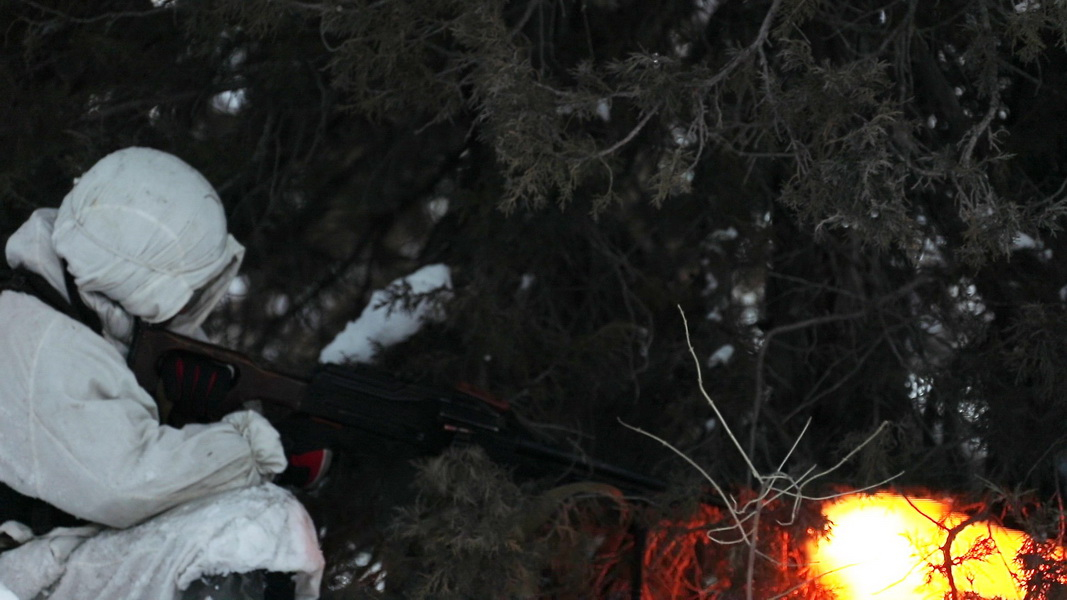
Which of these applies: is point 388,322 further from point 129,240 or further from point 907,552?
point 907,552

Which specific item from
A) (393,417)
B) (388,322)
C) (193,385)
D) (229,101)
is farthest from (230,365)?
(229,101)

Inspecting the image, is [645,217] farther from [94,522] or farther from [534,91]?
[94,522]

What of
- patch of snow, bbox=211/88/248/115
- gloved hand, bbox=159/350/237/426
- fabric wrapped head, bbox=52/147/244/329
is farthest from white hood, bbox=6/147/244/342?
patch of snow, bbox=211/88/248/115

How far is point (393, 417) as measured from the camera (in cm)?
330

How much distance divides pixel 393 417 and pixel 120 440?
835mm

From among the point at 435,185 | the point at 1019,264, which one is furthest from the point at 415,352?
the point at 1019,264

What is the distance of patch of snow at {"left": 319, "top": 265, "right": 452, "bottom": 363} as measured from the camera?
13.2ft

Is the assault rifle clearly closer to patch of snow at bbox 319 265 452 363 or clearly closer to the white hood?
the white hood

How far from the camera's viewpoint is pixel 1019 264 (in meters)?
3.59

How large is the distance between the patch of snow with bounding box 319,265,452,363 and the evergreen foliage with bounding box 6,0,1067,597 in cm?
7

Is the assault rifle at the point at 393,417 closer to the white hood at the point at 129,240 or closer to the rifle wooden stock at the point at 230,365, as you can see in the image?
the rifle wooden stock at the point at 230,365

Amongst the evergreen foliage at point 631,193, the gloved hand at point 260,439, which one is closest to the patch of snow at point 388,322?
the evergreen foliage at point 631,193

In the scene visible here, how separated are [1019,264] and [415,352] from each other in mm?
1926

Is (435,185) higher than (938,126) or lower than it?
lower
